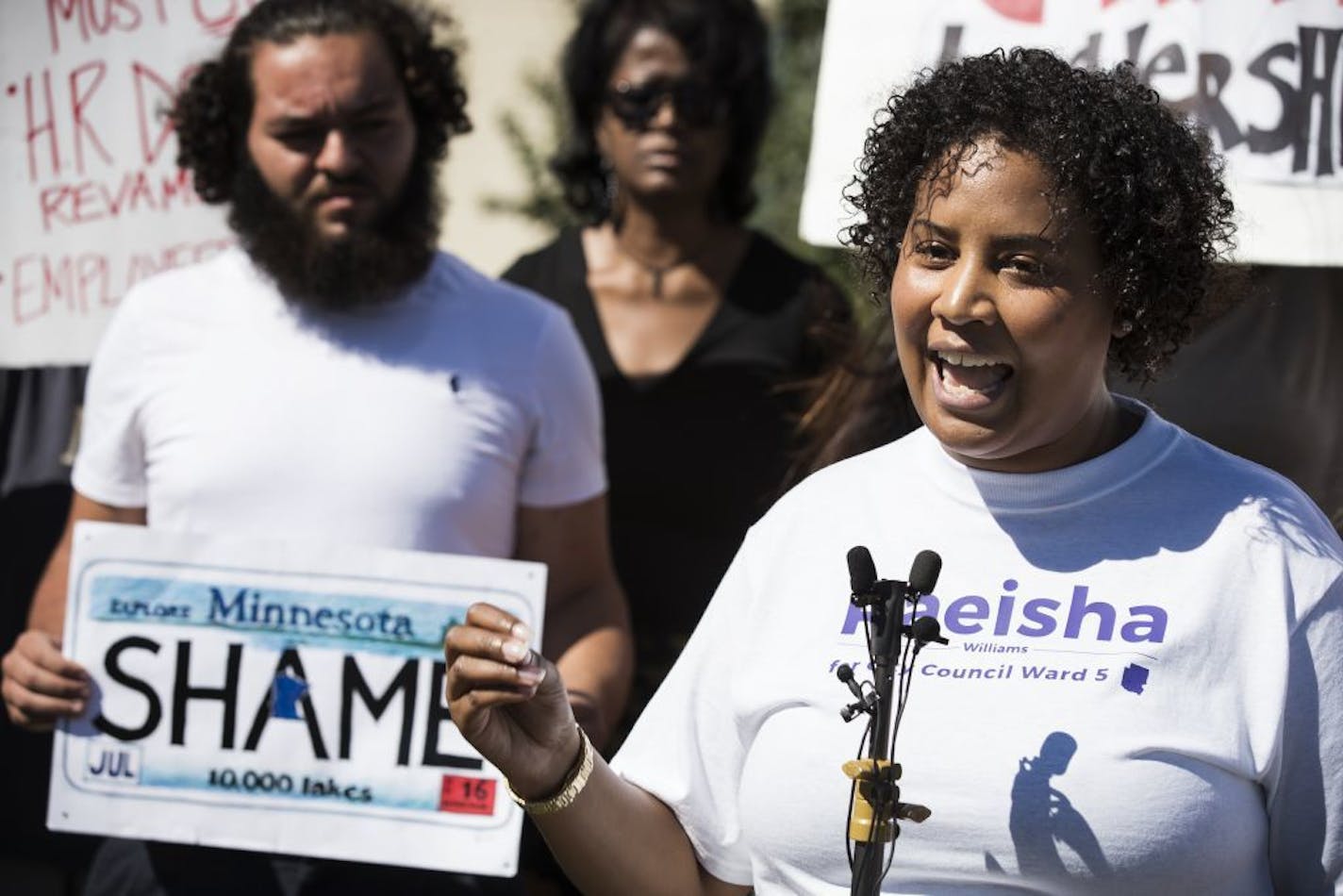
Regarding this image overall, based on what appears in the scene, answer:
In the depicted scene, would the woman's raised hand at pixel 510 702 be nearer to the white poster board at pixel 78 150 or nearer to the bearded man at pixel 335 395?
the bearded man at pixel 335 395

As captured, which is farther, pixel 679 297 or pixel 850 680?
pixel 679 297

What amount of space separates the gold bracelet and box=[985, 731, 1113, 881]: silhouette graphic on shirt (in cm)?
51

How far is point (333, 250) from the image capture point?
362cm

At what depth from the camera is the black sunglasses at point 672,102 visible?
4488 millimetres

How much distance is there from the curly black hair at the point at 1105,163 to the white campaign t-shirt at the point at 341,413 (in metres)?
1.30

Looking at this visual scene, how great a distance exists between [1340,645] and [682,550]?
226cm

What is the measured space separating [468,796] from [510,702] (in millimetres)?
1166

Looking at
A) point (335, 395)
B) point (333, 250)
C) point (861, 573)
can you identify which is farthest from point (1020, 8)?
point (861, 573)

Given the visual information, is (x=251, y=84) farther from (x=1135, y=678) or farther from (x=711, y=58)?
(x=1135, y=678)

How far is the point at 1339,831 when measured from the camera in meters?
2.07

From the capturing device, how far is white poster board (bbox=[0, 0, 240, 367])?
4.24m

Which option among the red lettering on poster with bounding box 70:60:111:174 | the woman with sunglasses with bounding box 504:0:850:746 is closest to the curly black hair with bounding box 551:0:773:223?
the woman with sunglasses with bounding box 504:0:850:746

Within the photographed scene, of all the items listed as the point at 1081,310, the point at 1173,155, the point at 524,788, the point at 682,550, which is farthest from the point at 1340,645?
the point at 682,550

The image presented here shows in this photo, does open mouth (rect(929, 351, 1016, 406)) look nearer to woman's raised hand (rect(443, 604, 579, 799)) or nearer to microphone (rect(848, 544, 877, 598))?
microphone (rect(848, 544, 877, 598))
